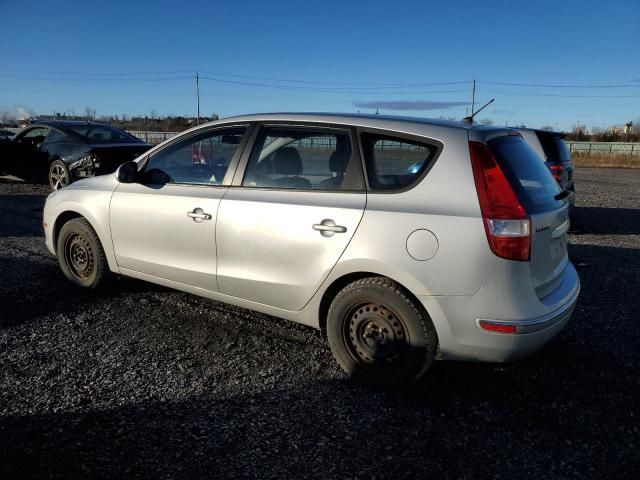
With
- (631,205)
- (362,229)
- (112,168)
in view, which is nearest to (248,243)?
(362,229)

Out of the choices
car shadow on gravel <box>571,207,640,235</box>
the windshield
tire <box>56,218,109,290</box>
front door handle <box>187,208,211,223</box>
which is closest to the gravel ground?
tire <box>56,218,109,290</box>

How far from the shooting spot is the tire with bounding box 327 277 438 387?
3.11 m

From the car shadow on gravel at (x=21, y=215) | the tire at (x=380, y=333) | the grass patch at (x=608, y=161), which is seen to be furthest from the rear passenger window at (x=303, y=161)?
the grass patch at (x=608, y=161)

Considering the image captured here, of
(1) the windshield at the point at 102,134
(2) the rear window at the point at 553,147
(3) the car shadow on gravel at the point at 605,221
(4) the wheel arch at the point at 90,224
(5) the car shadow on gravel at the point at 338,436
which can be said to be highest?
(1) the windshield at the point at 102,134

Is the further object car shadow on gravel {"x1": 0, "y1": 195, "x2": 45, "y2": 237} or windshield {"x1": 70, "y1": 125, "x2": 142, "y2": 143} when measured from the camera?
windshield {"x1": 70, "y1": 125, "x2": 142, "y2": 143}

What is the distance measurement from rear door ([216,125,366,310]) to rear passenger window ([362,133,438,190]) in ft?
0.31

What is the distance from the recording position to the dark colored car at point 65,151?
10375 millimetres

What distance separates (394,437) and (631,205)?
11924mm

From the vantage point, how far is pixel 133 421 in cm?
291

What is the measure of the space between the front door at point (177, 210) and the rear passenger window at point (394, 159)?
3.60 feet

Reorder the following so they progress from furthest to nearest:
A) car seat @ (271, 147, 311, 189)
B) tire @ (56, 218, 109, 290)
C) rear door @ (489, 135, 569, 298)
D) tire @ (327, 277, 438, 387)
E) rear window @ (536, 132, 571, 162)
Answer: rear window @ (536, 132, 571, 162)
tire @ (56, 218, 109, 290)
car seat @ (271, 147, 311, 189)
tire @ (327, 277, 438, 387)
rear door @ (489, 135, 569, 298)

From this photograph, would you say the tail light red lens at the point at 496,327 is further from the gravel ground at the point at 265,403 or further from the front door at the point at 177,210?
the front door at the point at 177,210

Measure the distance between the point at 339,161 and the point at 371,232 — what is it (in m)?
0.63

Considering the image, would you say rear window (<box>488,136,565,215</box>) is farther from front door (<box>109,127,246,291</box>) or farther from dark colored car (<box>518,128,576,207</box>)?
dark colored car (<box>518,128,576,207</box>)
